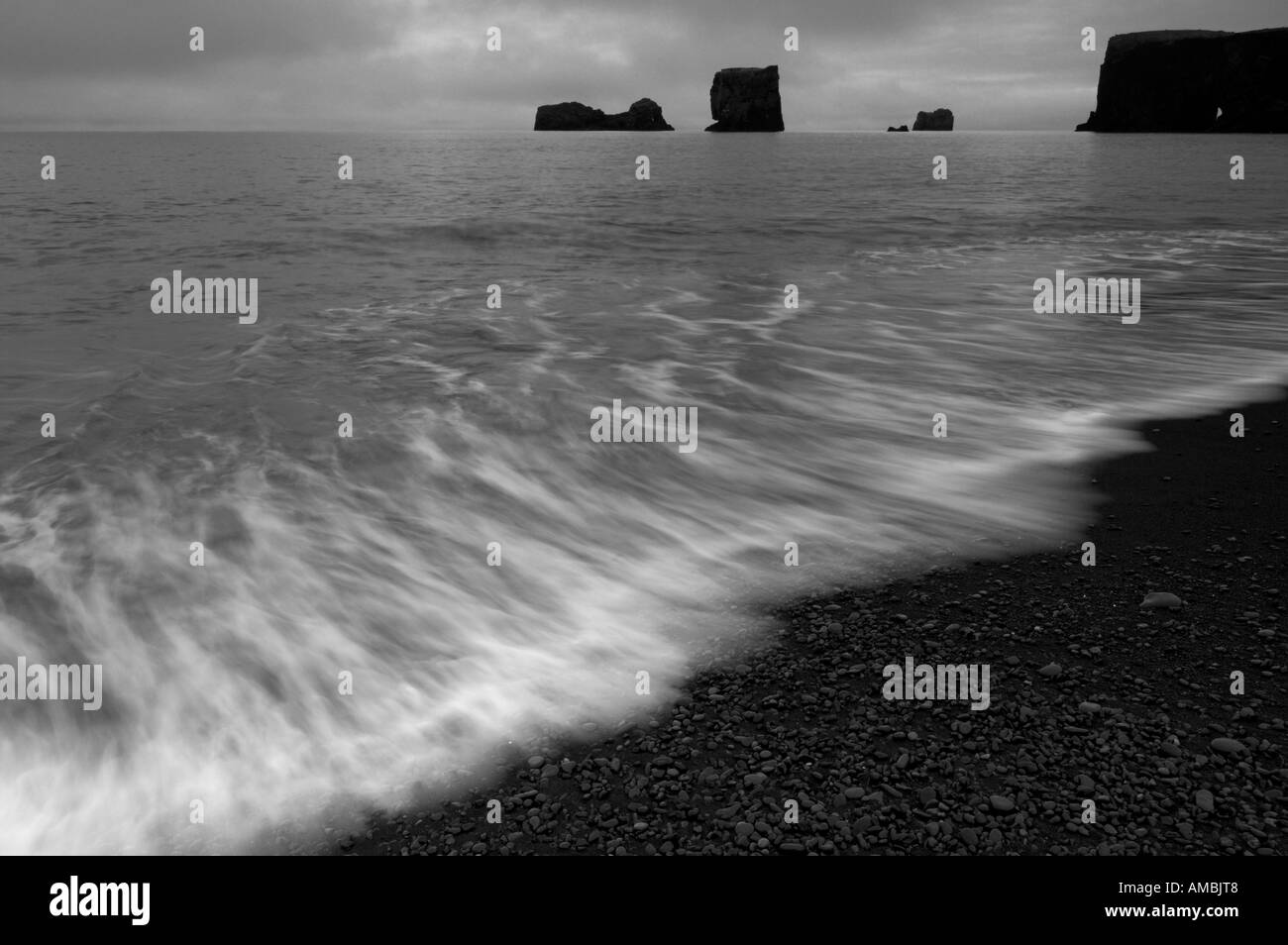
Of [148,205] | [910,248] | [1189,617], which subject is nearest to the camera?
[1189,617]

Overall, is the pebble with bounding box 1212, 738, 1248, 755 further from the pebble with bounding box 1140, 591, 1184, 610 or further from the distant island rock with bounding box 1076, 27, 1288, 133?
the distant island rock with bounding box 1076, 27, 1288, 133

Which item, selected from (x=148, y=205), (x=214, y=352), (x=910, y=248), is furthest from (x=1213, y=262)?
(x=148, y=205)

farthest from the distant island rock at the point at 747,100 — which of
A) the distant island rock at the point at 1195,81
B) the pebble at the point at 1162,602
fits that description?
the pebble at the point at 1162,602

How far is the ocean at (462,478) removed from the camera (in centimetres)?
454

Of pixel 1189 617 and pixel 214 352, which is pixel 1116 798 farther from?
pixel 214 352

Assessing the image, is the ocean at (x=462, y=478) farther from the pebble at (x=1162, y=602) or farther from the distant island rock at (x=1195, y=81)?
the distant island rock at (x=1195, y=81)

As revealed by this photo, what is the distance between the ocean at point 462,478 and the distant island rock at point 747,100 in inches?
6554

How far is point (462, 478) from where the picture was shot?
794 cm

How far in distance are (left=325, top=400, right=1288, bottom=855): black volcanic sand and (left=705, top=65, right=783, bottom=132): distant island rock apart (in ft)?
598

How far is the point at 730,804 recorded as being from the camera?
12.1 feet

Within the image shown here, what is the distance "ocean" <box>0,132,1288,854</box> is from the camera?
4539mm

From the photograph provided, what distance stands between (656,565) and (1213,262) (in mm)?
19309

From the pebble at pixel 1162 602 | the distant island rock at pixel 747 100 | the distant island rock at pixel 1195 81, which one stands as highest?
the distant island rock at pixel 747 100
